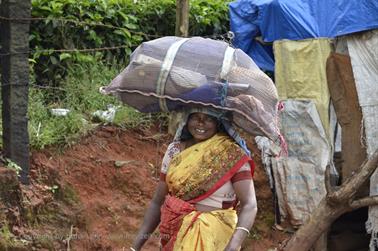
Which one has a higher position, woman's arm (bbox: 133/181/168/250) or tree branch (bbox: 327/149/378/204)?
woman's arm (bbox: 133/181/168/250)

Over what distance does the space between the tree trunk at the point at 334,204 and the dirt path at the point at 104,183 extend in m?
0.61

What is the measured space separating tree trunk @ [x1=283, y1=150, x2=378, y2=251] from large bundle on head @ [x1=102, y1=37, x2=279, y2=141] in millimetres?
2943

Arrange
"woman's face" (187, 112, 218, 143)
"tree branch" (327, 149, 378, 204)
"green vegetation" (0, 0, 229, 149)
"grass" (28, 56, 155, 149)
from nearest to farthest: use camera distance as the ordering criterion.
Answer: "woman's face" (187, 112, 218, 143)
"grass" (28, 56, 155, 149)
"tree branch" (327, 149, 378, 204)
"green vegetation" (0, 0, 229, 149)

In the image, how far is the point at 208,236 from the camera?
343cm

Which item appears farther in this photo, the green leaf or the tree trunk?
the green leaf

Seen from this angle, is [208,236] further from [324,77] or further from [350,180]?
[324,77]

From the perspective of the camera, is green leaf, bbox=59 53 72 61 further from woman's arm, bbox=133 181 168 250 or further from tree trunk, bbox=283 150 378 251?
woman's arm, bbox=133 181 168 250

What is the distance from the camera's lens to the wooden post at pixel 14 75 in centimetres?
525

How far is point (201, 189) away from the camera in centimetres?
343

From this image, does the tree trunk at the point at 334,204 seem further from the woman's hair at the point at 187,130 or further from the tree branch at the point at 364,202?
the woman's hair at the point at 187,130

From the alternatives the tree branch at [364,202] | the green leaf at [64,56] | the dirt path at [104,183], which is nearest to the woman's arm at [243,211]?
the dirt path at [104,183]

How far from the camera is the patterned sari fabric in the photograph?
11.3 feet

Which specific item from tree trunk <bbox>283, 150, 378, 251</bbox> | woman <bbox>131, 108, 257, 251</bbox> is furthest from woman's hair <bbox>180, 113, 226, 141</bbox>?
tree trunk <bbox>283, 150, 378, 251</bbox>

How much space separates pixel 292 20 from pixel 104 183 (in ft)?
8.29
